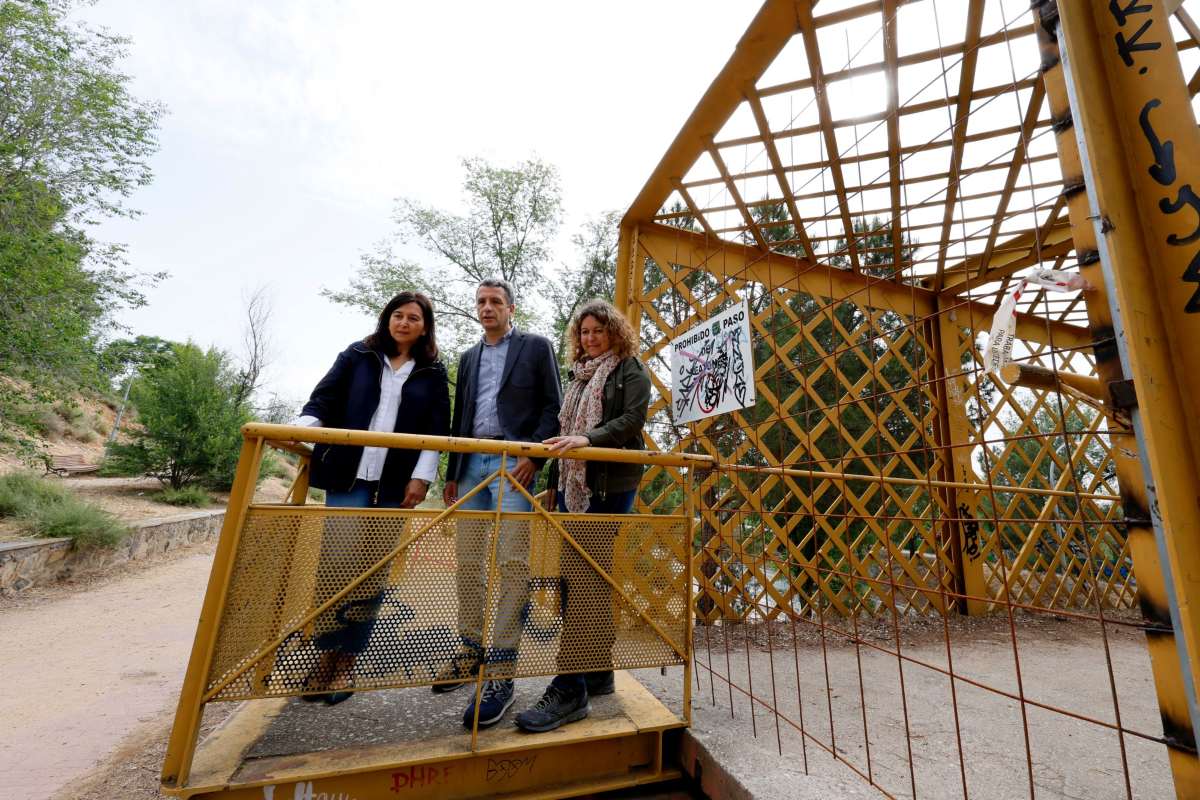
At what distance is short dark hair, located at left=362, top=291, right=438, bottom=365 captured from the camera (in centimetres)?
161

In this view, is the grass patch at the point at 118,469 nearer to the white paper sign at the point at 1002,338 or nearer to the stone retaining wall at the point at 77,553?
the stone retaining wall at the point at 77,553

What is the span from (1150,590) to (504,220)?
8.88 m

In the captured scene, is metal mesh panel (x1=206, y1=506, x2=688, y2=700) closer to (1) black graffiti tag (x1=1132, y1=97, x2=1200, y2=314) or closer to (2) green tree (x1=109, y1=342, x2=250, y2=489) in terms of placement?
(1) black graffiti tag (x1=1132, y1=97, x2=1200, y2=314)

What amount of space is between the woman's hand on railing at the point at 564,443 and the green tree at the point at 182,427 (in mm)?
8435

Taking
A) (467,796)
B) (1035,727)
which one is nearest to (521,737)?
(467,796)

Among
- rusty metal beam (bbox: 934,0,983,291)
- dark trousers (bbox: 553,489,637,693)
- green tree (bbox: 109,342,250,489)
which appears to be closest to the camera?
dark trousers (bbox: 553,489,637,693)

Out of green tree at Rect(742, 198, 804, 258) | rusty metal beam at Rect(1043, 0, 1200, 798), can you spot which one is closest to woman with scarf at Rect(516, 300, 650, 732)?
rusty metal beam at Rect(1043, 0, 1200, 798)

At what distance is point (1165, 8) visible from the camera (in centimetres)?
72

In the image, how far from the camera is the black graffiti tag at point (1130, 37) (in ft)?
2.40

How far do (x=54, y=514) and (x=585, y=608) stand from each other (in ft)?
16.7

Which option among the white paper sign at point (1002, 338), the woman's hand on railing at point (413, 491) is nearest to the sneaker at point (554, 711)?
the woman's hand on railing at point (413, 491)

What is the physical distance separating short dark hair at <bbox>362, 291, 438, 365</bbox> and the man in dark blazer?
0.12 metres

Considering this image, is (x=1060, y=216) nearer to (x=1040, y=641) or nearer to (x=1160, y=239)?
(x=1040, y=641)

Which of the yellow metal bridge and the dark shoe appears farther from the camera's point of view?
the dark shoe
